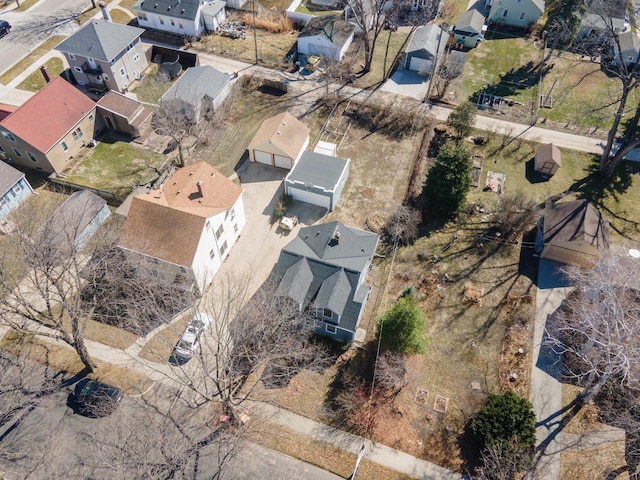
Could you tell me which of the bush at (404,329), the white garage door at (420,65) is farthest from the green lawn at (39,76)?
the bush at (404,329)

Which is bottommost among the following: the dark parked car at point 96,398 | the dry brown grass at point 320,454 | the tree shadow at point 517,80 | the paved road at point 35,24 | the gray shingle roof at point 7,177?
the dry brown grass at point 320,454

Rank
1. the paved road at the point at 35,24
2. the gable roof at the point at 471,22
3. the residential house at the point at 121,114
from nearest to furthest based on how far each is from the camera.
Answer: the residential house at the point at 121,114, the paved road at the point at 35,24, the gable roof at the point at 471,22

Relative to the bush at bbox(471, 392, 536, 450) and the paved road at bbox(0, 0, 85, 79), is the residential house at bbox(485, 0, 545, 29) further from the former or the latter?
the paved road at bbox(0, 0, 85, 79)

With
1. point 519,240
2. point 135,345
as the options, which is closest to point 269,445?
point 135,345

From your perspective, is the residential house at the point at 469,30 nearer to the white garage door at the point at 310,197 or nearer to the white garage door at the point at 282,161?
the white garage door at the point at 282,161

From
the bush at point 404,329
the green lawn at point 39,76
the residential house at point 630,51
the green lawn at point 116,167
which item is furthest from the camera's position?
the residential house at point 630,51

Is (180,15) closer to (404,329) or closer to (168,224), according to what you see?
(168,224)

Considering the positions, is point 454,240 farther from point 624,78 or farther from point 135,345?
point 135,345
